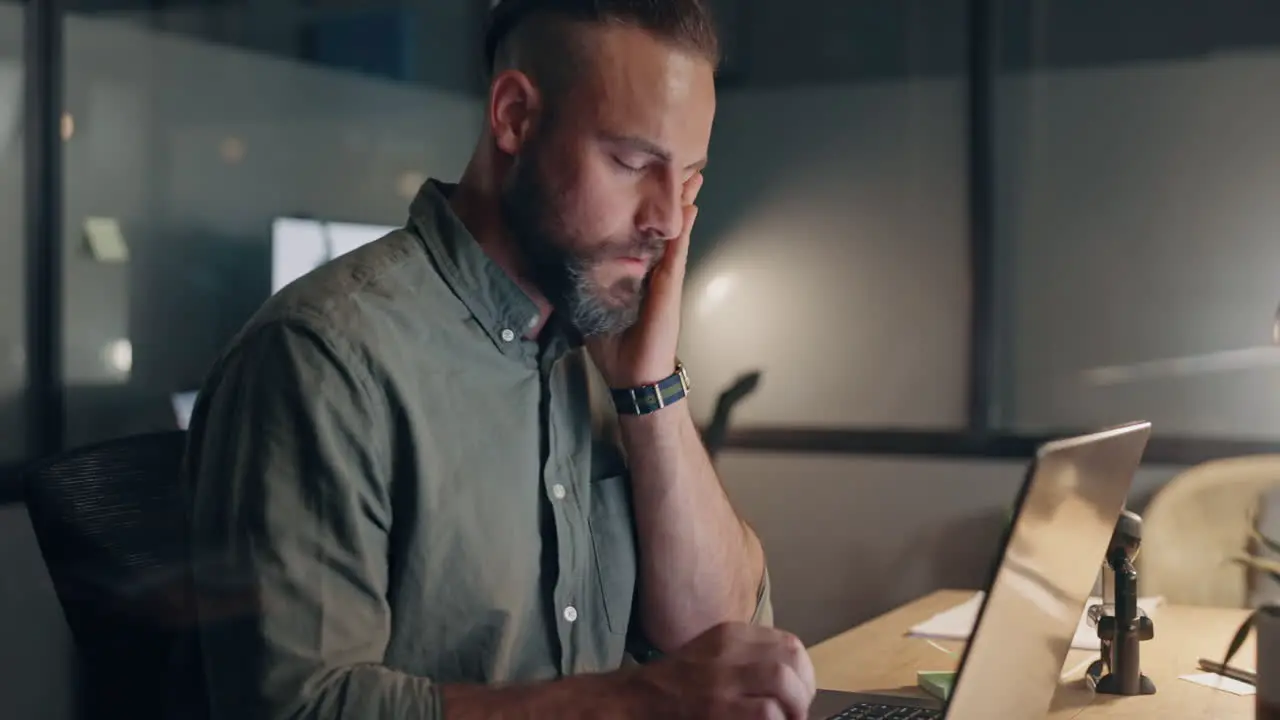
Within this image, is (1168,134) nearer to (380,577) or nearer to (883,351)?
(883,351)

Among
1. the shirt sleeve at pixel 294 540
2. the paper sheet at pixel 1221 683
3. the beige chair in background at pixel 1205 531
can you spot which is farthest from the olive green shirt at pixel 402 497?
the beige chair in background at pixel 1205 531

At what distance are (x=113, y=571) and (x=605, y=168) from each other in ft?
2.07

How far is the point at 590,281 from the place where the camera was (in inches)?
56.9

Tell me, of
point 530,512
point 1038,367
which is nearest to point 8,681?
point 530,512

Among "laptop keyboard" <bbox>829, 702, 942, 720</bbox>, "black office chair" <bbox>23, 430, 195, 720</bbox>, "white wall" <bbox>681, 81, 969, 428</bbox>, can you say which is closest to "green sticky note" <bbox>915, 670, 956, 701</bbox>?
"laptop keyboard" <bbox>829, 702, 942, 720</bbox>

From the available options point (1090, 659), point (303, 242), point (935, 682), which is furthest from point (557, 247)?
point (303, 242)

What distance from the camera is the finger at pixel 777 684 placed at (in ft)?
3.49

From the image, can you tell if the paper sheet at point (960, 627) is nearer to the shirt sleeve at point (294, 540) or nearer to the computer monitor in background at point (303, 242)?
the shirt sleeve at point (294, 540)

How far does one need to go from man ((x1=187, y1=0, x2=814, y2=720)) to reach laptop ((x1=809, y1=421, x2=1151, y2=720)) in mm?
150

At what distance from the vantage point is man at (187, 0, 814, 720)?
1109mm

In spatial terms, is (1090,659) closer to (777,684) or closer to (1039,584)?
(1039,584)

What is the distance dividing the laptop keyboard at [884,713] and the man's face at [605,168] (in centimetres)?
51

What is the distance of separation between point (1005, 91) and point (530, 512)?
2712mm

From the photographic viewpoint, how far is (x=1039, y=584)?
3.78 ft
